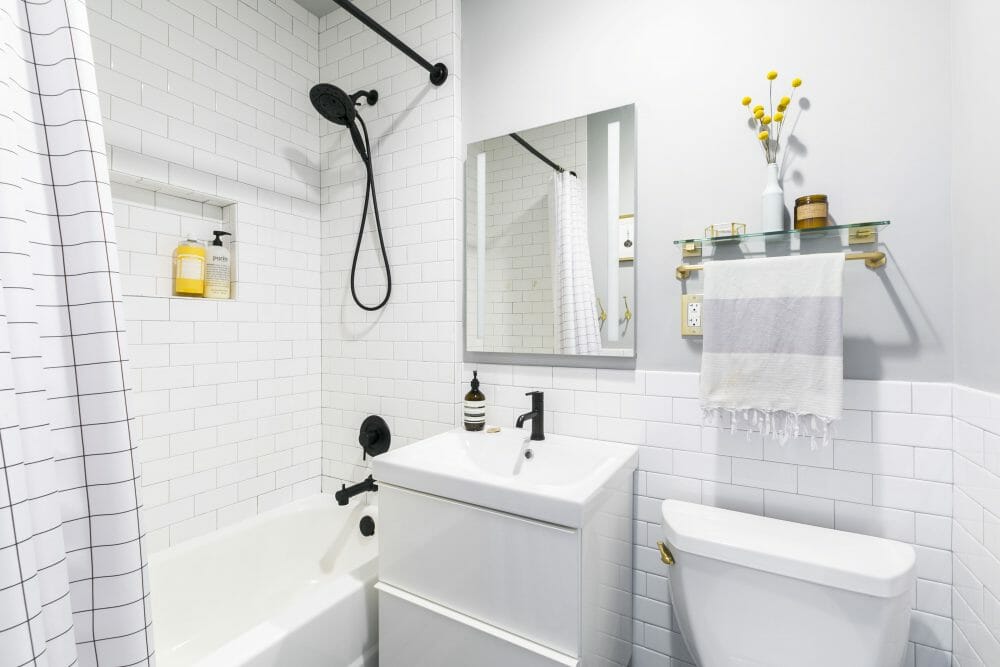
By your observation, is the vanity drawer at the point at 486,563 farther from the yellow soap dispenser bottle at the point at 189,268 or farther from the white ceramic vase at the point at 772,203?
the yellow soap dispenser bottle at the point at 189,268

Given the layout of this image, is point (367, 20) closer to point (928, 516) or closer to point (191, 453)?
→ point (191, 453)

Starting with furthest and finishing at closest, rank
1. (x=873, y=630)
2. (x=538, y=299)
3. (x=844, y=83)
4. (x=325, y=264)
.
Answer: (x=325, y=264) < (x=538, y=299) < (x=844, y=83) < (x=873, y=630)

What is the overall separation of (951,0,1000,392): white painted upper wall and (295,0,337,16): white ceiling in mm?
2202

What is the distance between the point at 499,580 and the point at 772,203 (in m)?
1.21

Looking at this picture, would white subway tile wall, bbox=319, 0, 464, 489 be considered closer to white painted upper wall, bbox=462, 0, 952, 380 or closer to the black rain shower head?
the black rain shower head

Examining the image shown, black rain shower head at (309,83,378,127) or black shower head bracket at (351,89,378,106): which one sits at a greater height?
black shower head bracket at (351,89,378,106)

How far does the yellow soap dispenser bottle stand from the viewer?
1.69m

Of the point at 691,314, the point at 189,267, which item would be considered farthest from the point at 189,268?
the point at 691,314

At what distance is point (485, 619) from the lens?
1166mm

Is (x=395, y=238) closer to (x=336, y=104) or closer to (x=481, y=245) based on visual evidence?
(x=481, y=245)

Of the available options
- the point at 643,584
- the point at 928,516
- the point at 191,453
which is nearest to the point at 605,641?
the point at 643,584

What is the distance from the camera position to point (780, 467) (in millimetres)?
1296

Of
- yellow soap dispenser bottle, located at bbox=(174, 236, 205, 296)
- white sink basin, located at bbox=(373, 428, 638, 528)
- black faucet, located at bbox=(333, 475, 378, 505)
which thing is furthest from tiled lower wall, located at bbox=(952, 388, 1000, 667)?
yellow soap dispenser bottle, located at bbox=(174, 236, 205, 296)

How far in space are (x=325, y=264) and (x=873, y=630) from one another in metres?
2.23
